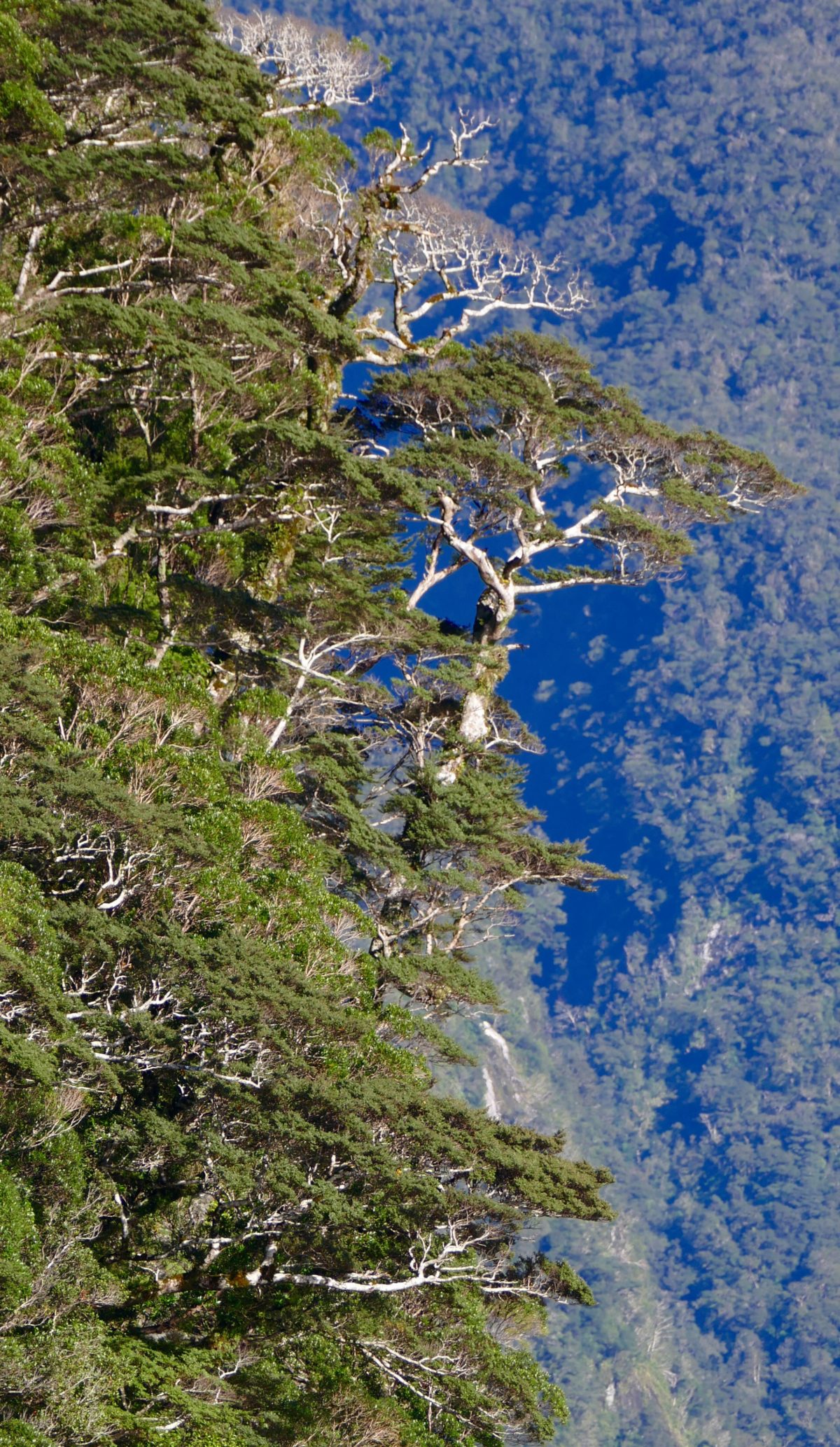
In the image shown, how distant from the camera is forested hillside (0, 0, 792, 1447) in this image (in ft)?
62.2

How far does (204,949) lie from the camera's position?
19.5m

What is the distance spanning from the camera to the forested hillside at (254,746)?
1895 centimetres

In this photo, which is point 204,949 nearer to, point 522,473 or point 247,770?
point 247,770


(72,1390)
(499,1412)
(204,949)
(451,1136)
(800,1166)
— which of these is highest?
(204,949)

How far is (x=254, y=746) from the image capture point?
23.8 metres

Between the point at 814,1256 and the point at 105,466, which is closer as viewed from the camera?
the point at 105,466

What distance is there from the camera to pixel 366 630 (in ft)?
88.8

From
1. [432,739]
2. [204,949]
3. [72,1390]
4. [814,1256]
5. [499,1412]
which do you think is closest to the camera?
[72,1390]

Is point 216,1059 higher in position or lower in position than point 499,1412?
higher

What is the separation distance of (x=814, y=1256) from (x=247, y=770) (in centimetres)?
16018

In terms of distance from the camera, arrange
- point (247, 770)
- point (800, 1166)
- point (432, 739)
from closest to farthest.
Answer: point (247, 770), point (432, 739), point (800, 1166)

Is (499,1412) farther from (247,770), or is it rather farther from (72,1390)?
(247,770)

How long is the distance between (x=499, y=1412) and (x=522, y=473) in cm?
1653

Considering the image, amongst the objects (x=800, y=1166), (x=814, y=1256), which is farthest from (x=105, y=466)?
(x=800, y=1166)
